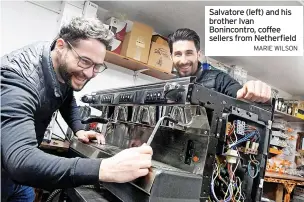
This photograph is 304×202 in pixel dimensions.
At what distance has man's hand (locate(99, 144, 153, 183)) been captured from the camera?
697 mm

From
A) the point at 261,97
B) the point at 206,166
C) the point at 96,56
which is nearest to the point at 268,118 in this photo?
the point at 261,97

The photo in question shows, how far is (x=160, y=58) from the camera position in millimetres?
3256

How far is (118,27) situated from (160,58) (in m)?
0.69

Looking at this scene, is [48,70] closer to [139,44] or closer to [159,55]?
[139,44]

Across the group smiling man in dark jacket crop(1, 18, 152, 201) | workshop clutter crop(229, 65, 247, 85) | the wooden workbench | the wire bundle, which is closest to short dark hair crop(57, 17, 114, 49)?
smiling man in dark jacket crop(1, 18, 152, 201)

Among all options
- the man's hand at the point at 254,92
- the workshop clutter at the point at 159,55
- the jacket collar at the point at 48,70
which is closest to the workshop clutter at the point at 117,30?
the workshop clutter at the point at 159,55

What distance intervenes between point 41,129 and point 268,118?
1.10m

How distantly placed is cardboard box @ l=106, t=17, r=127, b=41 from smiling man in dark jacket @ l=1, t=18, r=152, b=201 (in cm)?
189

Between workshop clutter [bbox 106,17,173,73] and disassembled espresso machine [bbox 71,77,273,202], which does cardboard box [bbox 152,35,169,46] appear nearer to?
workshop clutter [bbox 106,17,173,73]

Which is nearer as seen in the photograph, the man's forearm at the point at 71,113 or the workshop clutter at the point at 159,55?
the man's forearm at the point at 71,113

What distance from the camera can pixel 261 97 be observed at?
0.93 m

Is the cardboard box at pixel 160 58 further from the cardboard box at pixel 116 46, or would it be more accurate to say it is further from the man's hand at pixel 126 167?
the man's hand at pixel 126 167

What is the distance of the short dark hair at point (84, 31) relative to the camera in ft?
3.53

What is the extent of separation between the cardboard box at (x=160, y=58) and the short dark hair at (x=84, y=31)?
81.2 inches
